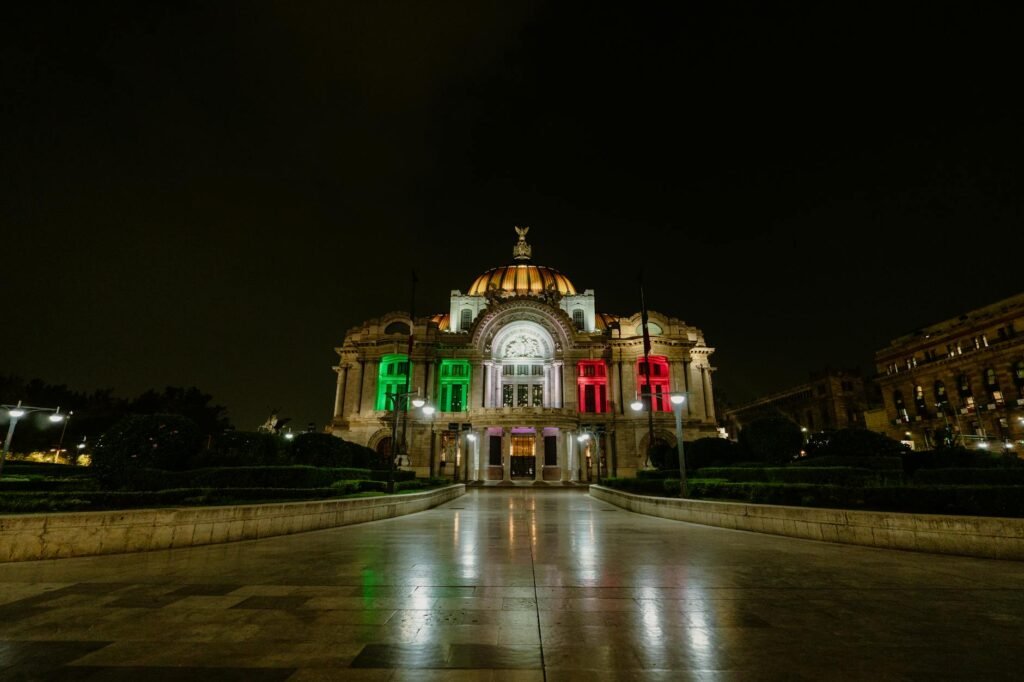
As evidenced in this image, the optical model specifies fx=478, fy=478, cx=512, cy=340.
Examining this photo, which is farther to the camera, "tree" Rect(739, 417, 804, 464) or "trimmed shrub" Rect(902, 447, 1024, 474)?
"tree" Rect(739, 417, 804, 464)

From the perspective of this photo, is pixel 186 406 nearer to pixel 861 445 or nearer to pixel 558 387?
pixel 558 387

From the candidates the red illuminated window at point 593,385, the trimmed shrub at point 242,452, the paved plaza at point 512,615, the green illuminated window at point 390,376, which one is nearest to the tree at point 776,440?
the paved plaza at point 512,615

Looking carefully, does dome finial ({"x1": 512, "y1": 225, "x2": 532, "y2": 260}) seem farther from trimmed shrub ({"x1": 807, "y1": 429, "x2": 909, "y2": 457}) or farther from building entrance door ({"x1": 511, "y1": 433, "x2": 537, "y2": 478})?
trimmed shrub ({"x1": 807, "y1": 429, "x2": 909, "y2": 457})

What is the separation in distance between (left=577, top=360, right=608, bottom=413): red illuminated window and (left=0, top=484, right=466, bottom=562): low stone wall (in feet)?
146

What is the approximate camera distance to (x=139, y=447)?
68.4ft

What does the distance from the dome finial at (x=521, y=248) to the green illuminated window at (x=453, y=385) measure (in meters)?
28.6

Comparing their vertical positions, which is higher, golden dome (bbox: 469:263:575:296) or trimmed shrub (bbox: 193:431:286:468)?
golden dome (bbox: 469:263:575:296)

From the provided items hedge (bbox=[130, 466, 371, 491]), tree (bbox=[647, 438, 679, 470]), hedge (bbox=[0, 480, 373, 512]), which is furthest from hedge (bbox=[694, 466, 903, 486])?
hedge (bbox=[130, 466, 371, 491])

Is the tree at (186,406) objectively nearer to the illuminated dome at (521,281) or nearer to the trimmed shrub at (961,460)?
the illuminated dome at (521,281)

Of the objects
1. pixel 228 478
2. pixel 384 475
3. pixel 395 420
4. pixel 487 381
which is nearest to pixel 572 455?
pixel 487 381

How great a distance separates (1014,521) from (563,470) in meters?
40.4

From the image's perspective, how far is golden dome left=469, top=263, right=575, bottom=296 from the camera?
69938mm

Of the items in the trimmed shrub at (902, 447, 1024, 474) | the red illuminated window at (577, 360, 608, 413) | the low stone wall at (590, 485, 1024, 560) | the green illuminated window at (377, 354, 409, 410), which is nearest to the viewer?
the low stone wall at (590, 485, 1024, 560)

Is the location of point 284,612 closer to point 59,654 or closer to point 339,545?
point 59,654
